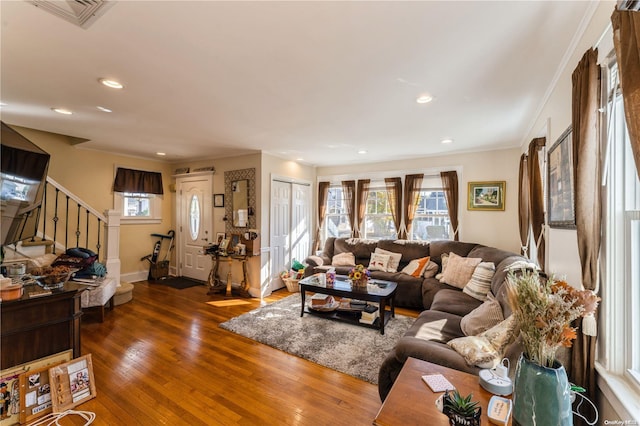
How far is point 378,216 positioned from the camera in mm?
5477

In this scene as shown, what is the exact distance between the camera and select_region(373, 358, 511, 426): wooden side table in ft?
3.34

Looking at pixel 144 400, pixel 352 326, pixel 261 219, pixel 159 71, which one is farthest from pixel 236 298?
pixel 159 71

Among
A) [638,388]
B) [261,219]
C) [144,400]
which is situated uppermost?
[261,219]

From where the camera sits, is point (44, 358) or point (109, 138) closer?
point (44, 358)

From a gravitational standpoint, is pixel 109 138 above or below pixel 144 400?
above

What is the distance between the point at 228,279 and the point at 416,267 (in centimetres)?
321

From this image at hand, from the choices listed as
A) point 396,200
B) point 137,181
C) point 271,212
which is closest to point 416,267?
point 396,200

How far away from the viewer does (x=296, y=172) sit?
5520 millimetres

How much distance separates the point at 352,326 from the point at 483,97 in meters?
2.88

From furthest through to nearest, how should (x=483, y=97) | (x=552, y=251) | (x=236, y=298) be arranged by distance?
(x=236, y=298)
(x=483, y=97)
(x=552, y=251)

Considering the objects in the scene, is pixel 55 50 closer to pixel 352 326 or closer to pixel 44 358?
pixel 44 358

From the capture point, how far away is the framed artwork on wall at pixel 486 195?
432cm

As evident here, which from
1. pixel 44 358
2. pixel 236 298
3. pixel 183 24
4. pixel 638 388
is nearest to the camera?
pixel 638 388

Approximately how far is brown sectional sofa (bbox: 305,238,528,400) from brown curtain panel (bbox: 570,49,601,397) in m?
0.26
